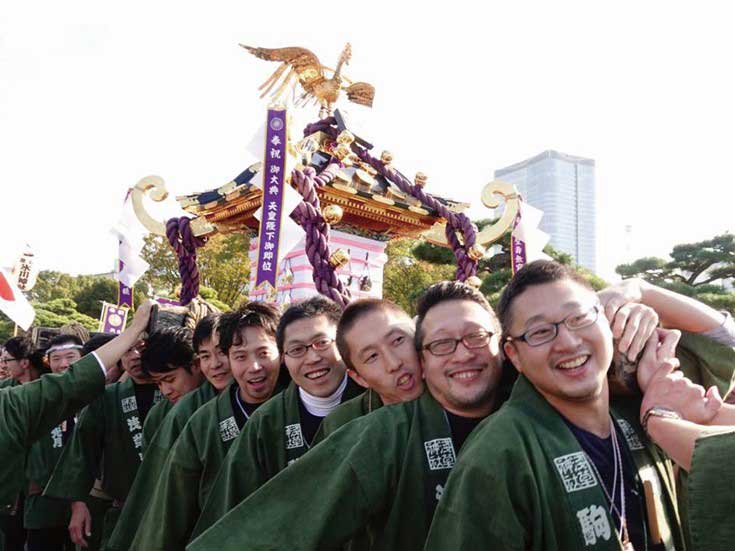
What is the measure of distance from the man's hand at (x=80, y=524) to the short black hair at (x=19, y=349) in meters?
1.59

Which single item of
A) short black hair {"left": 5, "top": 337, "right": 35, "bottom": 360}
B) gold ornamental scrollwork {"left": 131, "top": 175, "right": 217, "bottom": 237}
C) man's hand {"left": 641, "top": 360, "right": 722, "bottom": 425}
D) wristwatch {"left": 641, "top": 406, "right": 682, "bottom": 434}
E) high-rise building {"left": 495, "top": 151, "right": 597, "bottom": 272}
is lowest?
wristwatch {"left": 641, "top": 406, "right": 682, "bottom": 434}

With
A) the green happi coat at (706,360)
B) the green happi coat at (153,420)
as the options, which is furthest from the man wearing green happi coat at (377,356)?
the green happi coat at (153,420)

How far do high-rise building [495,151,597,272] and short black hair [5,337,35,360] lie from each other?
53363 mm

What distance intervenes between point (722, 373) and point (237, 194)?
8751 mm

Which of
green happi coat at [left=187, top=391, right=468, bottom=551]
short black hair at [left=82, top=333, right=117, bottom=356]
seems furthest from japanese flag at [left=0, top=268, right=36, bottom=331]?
green happi coat at [left=187, top=391, right=468, bottom=551]

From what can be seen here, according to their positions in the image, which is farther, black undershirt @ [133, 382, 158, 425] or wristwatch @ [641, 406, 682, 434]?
black undershirt @ [133, 382, 158, 425]

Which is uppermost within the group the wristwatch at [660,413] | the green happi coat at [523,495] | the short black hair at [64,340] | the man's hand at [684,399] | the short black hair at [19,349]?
the short black hair at [64,340]

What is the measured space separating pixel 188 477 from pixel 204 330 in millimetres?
924

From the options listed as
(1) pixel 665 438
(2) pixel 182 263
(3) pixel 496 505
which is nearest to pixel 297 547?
(3) pixel 496 505

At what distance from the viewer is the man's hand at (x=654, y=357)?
191 centimetres

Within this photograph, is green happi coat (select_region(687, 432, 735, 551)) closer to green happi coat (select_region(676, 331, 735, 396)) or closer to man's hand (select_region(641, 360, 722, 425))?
man's hand (select_region(641, 360, 722, 425))

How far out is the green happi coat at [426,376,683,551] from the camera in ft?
5.10

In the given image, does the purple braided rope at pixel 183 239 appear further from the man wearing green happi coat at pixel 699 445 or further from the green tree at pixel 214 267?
the green tree at pixel 214 267

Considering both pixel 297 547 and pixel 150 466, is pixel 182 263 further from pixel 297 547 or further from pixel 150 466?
pixel 297 547
